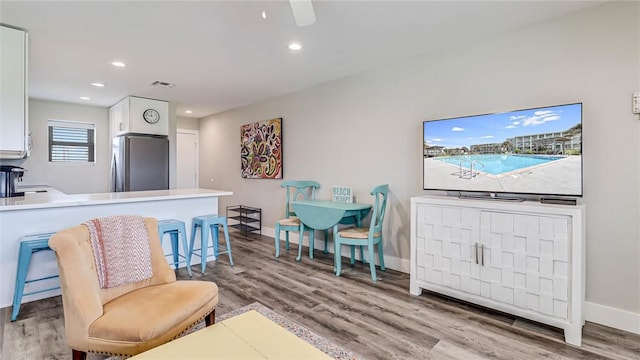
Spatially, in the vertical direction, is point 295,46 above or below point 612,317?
above

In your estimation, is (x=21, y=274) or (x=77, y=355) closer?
(x=77, y=355)

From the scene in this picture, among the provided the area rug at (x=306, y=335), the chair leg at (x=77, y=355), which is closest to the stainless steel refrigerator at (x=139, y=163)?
the area rug at (x=306, y=335)

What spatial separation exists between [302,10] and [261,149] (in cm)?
372

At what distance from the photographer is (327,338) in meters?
2.08

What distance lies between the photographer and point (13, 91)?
103 inches

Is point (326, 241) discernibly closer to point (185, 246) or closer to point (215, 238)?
point (215, 238)

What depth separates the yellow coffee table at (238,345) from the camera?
1.22m

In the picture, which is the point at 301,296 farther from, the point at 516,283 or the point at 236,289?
the point at 516,283

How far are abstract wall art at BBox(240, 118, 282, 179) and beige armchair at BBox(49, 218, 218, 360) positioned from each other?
3281 mm

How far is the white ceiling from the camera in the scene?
227 centimetres

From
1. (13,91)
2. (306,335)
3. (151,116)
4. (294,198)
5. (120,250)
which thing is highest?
(151,116)

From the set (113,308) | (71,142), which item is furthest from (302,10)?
(71,142)

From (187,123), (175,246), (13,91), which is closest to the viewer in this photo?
(13,91)

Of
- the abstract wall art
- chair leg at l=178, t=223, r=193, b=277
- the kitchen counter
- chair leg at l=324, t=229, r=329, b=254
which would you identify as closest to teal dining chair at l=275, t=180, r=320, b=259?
chair leg at l=324, t=229, r=329, b=254
